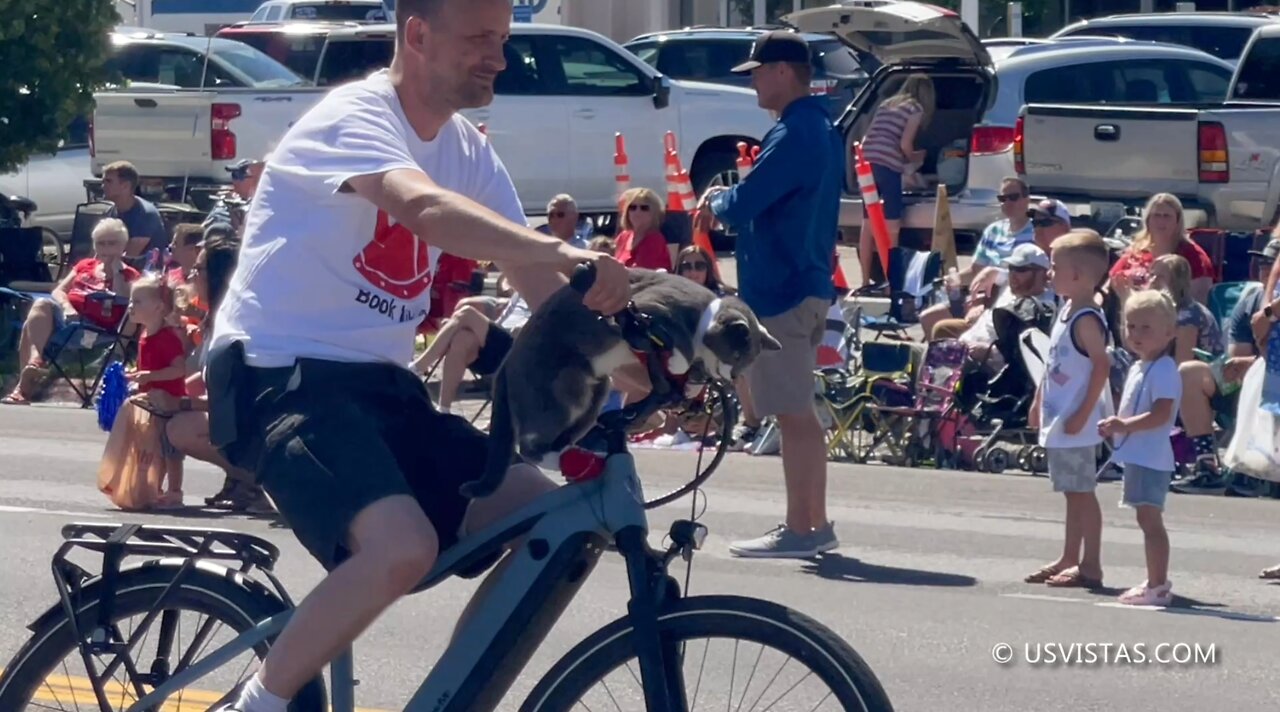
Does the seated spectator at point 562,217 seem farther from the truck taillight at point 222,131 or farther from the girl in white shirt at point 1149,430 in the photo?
the girl in white shirt at point 1149,430

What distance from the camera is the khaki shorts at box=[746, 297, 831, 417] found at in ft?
26.8

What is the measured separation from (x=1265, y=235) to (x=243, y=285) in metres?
9.81

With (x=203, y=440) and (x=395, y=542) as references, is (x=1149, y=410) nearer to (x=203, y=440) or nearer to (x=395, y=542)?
(x=203, y=440)

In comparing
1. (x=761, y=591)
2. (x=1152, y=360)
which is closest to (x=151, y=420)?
(x=761, y=591)

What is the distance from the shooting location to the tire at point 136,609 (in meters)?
4.07

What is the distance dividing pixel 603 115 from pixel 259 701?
51.0 ft

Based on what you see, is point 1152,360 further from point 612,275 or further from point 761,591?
point 612,275

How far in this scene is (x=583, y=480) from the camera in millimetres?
3695

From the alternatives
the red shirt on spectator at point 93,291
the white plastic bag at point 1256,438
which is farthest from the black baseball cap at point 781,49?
the red shirt on spectator at point 93,291

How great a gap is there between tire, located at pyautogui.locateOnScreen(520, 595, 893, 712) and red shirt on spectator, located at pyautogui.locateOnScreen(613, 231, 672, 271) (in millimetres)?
9305

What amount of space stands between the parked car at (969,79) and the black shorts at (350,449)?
1166 cm

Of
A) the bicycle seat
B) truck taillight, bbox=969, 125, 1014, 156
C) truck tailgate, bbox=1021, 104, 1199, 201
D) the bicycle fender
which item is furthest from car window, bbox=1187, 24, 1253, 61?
the bicycle fender

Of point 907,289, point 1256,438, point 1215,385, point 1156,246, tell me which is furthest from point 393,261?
point 907,289

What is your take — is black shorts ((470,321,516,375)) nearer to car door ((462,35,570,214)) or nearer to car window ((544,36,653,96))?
car door ((462,35,570,214))
